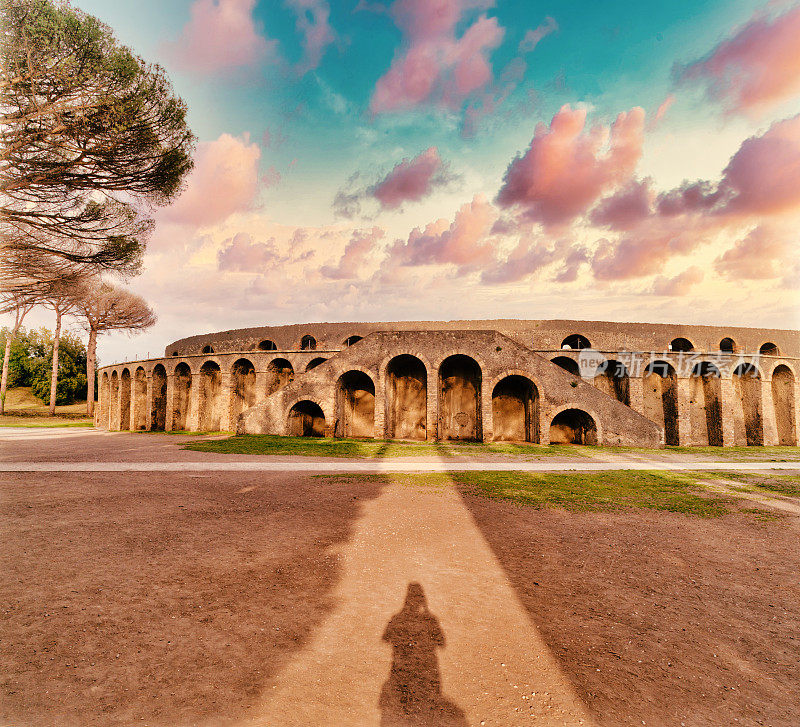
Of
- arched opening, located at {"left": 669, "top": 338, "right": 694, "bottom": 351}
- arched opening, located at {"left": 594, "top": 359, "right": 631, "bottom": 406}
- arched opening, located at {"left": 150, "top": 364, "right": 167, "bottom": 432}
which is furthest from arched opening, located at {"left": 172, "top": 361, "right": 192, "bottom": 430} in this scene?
arched opening, located at {"left": 669, "top": 338, "right": 694, "bottom": 351}

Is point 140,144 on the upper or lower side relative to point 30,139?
upper

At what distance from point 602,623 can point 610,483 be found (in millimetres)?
6685

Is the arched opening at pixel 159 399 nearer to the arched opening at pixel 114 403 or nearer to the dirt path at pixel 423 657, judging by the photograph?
the arched opening at pixel 114 403

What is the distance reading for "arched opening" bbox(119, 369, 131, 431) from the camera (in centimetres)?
3044

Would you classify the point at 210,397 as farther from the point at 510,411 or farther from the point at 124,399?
the point at 510,411

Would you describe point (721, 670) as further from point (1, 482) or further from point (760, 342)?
point (760, 342)

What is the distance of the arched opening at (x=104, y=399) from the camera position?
3278 cm

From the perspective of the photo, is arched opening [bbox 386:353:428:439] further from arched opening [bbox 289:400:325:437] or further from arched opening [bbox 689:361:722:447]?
arched opening [bbox 689:361:722:447]

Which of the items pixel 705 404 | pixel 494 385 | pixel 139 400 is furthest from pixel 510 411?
pixel 139 400

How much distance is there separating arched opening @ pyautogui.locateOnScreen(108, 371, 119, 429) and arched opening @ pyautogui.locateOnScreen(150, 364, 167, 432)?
17.5ft

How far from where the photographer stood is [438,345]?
18969 millimetres

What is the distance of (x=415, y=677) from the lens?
2727 mm

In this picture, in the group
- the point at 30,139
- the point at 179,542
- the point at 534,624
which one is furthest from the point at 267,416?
the point at 534,624

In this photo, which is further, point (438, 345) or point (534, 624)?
point (438, 345)
